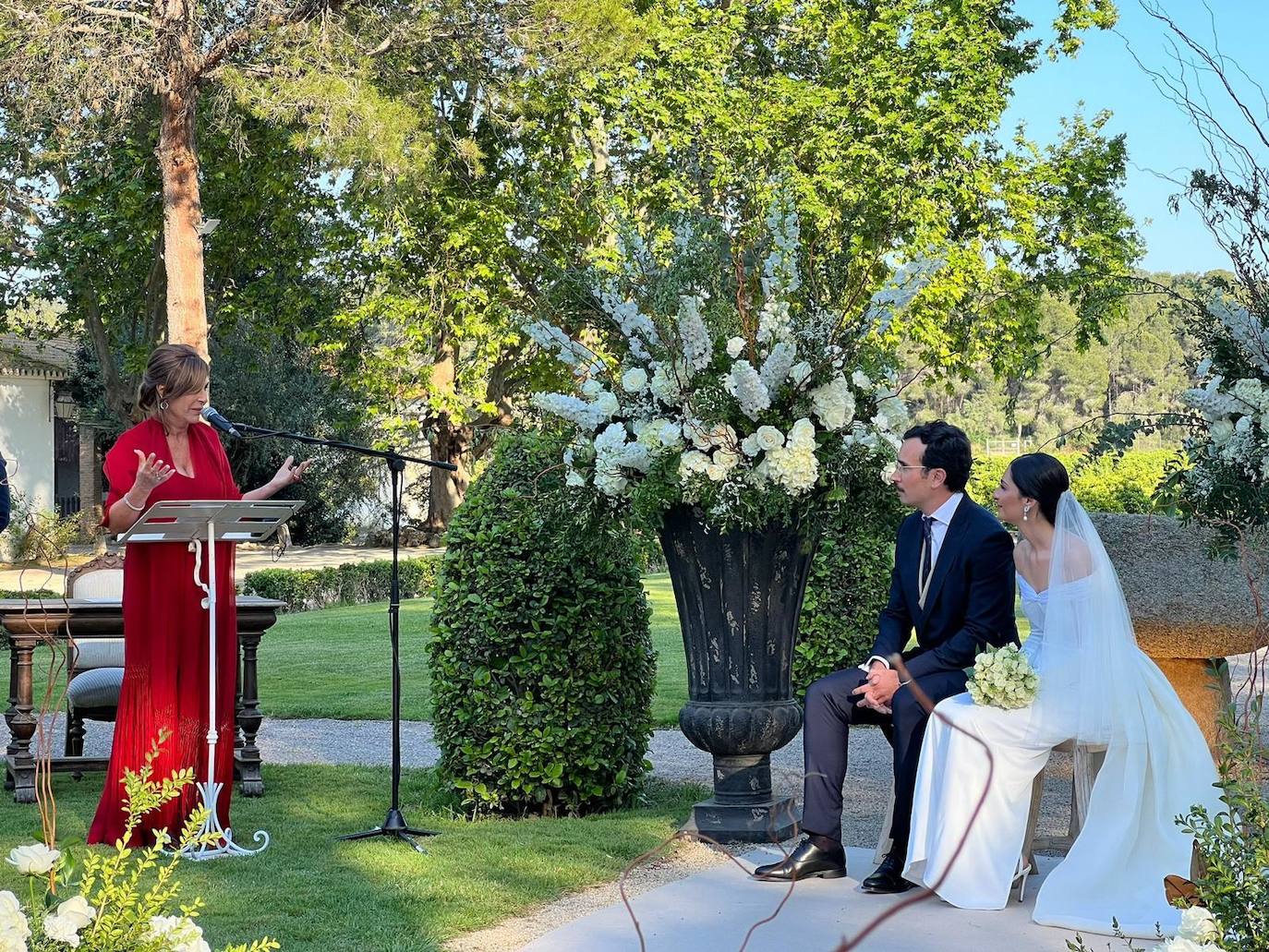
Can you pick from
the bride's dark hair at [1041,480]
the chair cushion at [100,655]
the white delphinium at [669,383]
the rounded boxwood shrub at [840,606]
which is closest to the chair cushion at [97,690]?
the chair cushion at [100,655]

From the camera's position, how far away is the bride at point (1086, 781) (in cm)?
494

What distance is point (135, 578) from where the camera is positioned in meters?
6.31

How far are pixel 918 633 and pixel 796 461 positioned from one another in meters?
0.97

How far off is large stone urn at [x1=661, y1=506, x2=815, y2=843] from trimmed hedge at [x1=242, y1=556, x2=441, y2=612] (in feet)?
53.7

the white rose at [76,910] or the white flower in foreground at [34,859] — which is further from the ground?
the white flower in foreground at [34,859]

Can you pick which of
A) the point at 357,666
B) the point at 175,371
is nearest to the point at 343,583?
the point at 357,666

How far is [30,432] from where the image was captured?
4081cm

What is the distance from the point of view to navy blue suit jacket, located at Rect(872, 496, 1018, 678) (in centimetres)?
566

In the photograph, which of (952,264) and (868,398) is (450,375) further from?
(868,398)

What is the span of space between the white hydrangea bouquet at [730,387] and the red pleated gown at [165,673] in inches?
71.5

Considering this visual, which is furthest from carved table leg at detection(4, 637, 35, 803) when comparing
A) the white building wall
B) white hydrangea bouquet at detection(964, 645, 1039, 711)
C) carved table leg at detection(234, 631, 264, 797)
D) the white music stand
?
the white building wall

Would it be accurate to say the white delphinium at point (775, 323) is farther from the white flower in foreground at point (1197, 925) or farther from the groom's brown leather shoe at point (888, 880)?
the white flower in foreground at point (1197, 925)

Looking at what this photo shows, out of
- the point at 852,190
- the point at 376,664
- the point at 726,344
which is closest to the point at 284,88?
the point at 376,664

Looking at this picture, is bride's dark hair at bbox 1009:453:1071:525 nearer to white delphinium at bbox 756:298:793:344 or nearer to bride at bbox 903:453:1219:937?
bride at bbox 903:453:1219:937
